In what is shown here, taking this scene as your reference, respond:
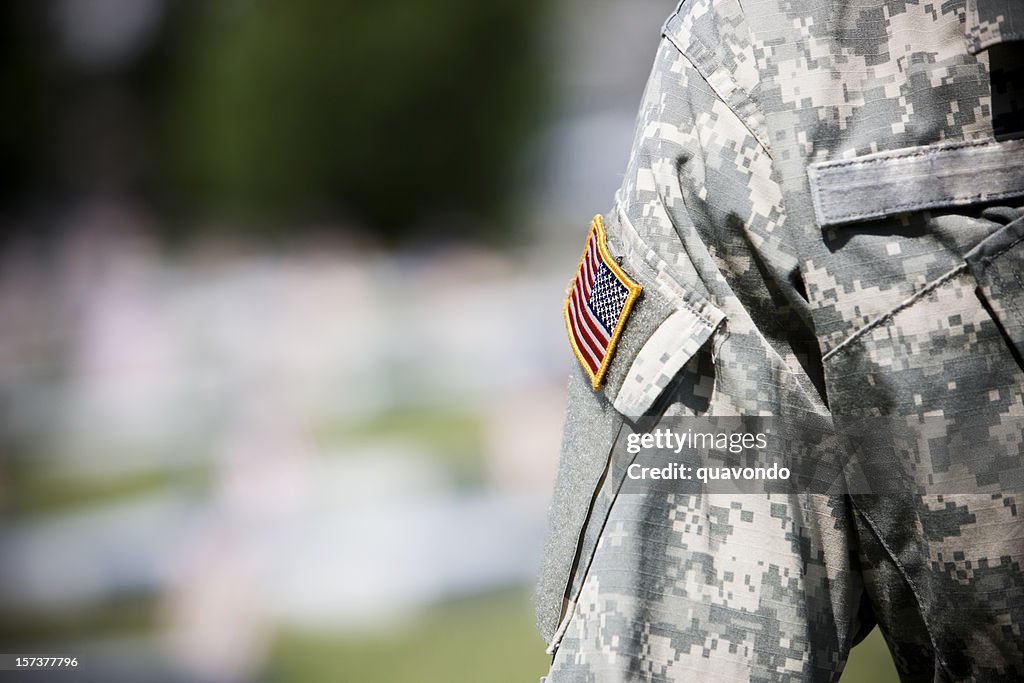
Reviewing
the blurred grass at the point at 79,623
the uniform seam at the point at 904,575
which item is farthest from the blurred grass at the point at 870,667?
the blurred grass at the point at 79,623

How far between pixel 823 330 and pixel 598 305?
0.40ft

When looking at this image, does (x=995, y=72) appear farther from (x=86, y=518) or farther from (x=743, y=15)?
(x=86, y=518)

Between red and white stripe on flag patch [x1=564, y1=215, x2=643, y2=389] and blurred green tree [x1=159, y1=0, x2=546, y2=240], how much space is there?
195 inches

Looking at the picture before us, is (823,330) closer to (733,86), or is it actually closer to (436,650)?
(733,86)

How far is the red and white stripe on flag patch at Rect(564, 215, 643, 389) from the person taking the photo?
48cm

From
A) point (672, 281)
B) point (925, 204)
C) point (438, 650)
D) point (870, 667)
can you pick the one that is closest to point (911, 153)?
point (925, 204)

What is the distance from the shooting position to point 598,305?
0.49 meters

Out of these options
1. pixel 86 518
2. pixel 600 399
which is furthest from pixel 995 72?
pixel 86 518

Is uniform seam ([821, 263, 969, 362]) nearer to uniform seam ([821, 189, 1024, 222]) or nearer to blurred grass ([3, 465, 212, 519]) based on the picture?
uniform seam ([821, 189, 1024, 222])

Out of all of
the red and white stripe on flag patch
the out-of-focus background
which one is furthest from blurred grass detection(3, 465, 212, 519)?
the red and white stripe on flag patch

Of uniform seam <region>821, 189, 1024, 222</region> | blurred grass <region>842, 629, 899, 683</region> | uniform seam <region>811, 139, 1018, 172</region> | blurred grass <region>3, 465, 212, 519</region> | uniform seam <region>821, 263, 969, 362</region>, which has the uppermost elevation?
blurred grass <region>3, 465, 212, 519</region>

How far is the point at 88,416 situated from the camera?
3.48m

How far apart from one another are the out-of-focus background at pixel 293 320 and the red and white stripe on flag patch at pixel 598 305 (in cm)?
147

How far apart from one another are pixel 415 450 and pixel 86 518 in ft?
3.55
